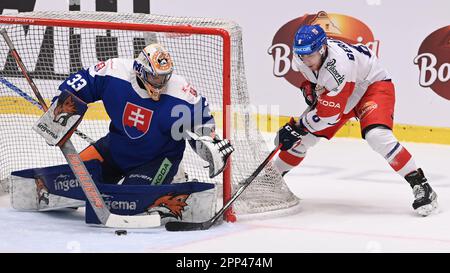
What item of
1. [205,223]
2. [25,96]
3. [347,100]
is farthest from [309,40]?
[25,96]

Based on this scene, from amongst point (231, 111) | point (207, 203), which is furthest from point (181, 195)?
point (231, 111)

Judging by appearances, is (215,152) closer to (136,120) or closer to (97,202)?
(136,120)

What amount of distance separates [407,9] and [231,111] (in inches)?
101

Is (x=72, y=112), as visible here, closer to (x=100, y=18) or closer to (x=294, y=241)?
(x=100, y=18)

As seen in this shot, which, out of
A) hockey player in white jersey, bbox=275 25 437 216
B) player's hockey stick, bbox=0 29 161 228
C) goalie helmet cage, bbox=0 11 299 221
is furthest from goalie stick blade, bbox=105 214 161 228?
hockey player in white jersey, bbox=275 25 437 216

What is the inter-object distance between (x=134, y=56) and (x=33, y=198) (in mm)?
1066

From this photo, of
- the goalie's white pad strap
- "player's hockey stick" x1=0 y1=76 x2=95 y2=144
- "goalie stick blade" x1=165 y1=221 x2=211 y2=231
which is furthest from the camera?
"player's hockey stick" x1=0 y1=76 x2=95 y2=144

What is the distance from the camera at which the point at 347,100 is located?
552 centimetres

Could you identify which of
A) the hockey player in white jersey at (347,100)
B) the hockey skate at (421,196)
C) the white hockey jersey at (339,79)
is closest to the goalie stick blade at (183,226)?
the hockey player in white jersey at (347,100)

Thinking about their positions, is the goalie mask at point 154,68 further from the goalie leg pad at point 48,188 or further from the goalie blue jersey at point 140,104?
the goalie leg pad at point 48,188

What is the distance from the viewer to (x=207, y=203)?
16.5ft

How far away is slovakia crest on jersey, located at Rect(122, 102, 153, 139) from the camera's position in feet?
16.8

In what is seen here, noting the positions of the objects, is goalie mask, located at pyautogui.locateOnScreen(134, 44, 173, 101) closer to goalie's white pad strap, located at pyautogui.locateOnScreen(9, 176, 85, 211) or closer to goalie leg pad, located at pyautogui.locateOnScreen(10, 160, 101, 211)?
goalie leg pad, located at pyautogui.locateOnScreen(10, 160, 101, 211)

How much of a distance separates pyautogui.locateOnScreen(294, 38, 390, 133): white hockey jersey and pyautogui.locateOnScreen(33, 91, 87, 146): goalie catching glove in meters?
1.15
